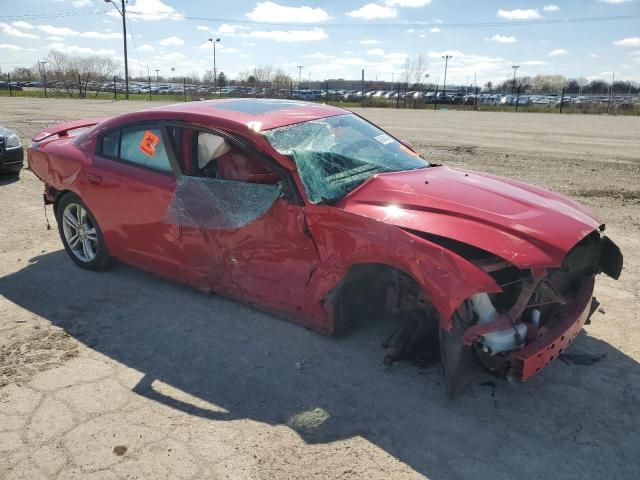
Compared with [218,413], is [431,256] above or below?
above

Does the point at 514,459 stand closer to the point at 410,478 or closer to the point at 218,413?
the point at 410,478

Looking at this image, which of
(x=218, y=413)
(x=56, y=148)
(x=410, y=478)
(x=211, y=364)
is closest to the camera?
(x=410, y=478)

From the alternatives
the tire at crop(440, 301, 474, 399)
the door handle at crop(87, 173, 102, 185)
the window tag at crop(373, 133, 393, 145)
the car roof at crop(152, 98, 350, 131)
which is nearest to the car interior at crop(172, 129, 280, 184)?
the car roof at crop(152, 98, 350, 131)

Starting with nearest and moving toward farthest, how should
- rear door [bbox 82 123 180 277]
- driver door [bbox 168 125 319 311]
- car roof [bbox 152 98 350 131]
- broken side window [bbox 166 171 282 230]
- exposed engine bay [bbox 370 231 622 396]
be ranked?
exposed engine bay [bbox 370 231 622 396]
driver door [bbox 168 125 319 311]
broken side window [bbox 166 171 282 230]
car roof [bbox 152 98 350 131]
rear door [bbox 82 123 180 277]

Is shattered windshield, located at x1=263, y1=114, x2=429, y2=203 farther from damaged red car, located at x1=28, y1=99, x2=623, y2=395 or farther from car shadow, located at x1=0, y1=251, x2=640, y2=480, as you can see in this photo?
car shadow, located at x1=0, y1=251, x2=640, y2=480

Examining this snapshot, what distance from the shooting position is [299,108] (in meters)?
4.42

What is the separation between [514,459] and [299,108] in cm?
306

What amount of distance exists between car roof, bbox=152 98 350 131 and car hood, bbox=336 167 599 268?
0.88 m

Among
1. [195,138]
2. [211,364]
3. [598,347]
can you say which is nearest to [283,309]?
[211,364]

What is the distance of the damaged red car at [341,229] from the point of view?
9.59ft

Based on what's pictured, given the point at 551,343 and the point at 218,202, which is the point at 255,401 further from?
the point at 551,343

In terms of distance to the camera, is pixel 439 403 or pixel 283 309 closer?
pixel 439 403

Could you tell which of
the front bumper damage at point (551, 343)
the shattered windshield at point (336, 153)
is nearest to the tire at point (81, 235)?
the shattered windshield at point (336, 153)

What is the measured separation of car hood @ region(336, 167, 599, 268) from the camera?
9.43 feet
